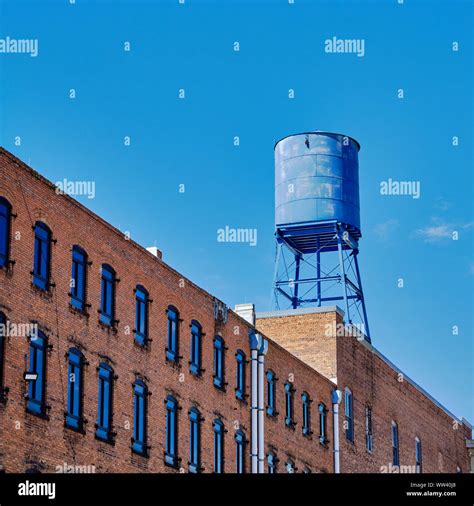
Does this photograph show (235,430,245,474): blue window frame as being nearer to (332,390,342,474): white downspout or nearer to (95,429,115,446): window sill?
(95,429,115,446): window sill

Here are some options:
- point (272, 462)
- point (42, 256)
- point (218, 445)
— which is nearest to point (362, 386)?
point (272, 462)

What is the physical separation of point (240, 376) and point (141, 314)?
24.0ft

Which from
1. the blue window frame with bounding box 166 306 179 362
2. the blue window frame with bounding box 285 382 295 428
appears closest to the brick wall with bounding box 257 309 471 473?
the blue window frame with bounding box 285 382 295 428

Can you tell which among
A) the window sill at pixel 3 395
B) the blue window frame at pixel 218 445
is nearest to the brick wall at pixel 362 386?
the blue window frame at pixel 218 445

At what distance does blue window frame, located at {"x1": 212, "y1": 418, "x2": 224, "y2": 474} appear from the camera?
39.9 m

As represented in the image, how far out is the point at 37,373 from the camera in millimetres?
30109

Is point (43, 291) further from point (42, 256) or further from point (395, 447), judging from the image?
point (395, 447)

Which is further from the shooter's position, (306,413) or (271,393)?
(306,413)

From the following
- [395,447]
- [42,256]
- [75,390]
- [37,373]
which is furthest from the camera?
[395,447]

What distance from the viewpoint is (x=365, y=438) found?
53969 millimetres

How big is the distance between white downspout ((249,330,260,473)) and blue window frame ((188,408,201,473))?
3.76 meters

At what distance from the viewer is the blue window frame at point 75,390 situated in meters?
31.5

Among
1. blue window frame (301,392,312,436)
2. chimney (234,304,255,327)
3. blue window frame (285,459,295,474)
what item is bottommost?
blue window frame (285,459,295,474)
